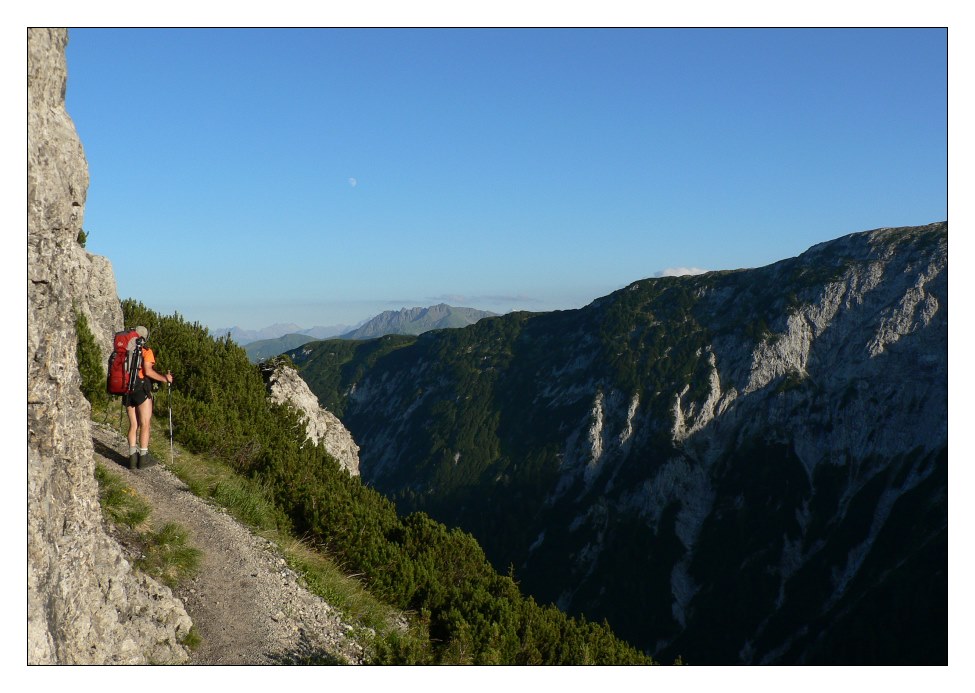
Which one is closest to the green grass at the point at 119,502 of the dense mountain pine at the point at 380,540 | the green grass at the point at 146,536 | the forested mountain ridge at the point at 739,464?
the green grass at the point at 146,536

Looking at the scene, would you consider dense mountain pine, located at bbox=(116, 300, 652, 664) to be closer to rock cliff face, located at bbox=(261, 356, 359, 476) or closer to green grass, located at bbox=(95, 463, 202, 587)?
rock cliff face, located at bbox=(261, 356, 359, 476)

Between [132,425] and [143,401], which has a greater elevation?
[143,401]

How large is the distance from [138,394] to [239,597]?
4.20 meters

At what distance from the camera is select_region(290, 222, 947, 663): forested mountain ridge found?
95.7m

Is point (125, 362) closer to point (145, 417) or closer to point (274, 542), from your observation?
point (145, 417)

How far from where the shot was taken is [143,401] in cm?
1258

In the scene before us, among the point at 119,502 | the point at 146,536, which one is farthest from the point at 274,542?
the point at 119,502

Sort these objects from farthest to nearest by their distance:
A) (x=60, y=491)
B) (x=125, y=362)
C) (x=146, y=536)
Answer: (x=125, y=362) → (x=146, y=536) → (x=60, y=491)

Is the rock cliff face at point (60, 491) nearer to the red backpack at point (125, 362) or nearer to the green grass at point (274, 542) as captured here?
the green grass at point (274, 542)

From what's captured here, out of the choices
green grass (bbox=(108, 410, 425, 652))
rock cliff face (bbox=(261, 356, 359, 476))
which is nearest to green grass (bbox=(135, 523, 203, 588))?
green grass (bbox=(108, 410, 425, 652))

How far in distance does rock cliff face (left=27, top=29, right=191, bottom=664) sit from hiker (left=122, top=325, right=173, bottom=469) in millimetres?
2763

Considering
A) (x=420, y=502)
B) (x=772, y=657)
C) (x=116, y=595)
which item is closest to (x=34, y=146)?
(x=116, y=595)

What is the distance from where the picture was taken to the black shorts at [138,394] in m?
12.4
